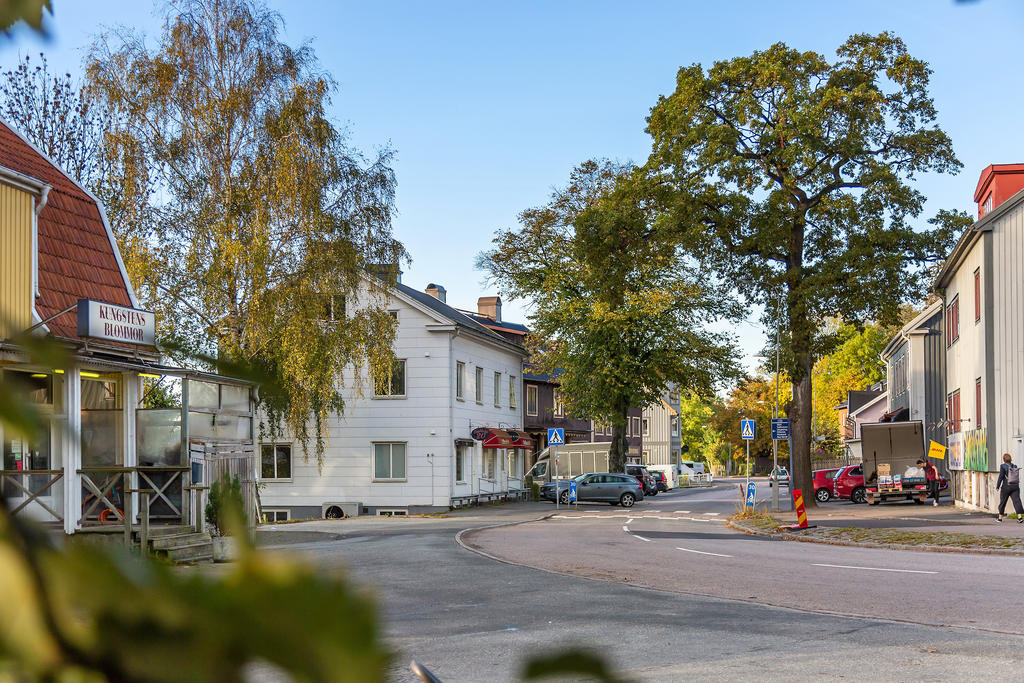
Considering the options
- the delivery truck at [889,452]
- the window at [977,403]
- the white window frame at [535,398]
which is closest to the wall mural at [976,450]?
the window at [977,403]

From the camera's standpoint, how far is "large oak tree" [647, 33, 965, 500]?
96.7 ft

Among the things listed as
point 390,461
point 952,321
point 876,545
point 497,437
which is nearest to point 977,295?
point 952,321

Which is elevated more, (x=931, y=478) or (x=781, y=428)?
(x=781, y=428)

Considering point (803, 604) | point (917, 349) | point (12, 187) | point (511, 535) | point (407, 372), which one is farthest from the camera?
point (917, 349)

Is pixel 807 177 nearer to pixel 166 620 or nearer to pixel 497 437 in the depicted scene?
pixel 497 437

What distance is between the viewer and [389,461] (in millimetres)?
40719

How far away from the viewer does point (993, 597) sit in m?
12.6

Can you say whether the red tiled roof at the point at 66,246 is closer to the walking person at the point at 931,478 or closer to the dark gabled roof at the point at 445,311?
the dark gabled roof at the point at 445,311

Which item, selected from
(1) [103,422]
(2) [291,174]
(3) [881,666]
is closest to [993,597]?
(3) [881,666]

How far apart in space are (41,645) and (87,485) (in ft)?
60.9

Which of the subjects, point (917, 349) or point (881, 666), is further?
point (917, 349)

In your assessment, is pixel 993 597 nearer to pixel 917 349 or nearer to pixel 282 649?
pixel 282 649

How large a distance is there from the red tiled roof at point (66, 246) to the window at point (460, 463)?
899 inches

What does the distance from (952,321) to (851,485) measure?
7612 millimetres
